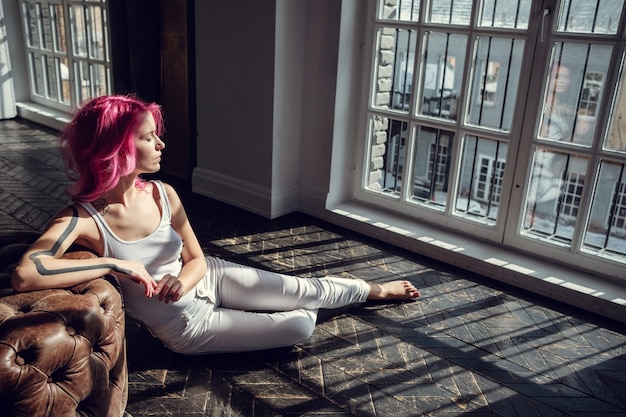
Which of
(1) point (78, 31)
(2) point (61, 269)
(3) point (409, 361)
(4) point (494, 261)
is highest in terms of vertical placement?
(1) point (78, 31)

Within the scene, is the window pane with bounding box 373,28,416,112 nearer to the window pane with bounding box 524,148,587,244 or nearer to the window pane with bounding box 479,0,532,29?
the window pane with bounding box 479,0,532,29

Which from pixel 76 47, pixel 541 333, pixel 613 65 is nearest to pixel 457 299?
pixel 541 333

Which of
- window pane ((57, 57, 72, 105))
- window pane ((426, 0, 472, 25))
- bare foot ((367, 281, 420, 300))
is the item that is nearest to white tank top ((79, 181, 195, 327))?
bare foot ((367, 281, 420, 300))

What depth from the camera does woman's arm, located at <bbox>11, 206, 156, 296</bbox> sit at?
192 centimetres

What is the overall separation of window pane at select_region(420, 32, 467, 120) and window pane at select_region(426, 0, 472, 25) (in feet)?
0.30

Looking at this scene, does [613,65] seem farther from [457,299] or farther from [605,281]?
[457,299]

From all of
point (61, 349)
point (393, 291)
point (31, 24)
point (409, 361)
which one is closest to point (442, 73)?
point (393, 291)

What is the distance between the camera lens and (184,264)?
8.59ft

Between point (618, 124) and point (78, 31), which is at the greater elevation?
point (78, 31)

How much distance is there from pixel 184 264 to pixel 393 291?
4.24ft

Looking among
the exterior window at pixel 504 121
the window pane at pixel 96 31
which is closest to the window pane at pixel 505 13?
the exterior window at pixel 504 121

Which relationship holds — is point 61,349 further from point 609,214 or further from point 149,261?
point 609,214

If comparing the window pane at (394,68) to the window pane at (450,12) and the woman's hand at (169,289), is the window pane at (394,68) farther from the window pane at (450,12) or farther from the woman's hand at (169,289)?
the woman's hand at (169,289)

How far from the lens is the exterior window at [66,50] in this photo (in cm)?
674
